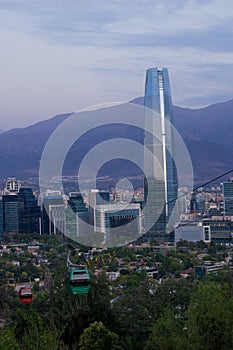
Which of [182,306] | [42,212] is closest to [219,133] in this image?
[42,212]

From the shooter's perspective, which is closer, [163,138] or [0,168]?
[163,138]

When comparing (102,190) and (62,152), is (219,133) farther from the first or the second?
(62,152)

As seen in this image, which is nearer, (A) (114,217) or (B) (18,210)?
(A) (114,217)

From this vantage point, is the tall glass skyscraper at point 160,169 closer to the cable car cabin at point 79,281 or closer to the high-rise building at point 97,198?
the high-rise building at point 97,198

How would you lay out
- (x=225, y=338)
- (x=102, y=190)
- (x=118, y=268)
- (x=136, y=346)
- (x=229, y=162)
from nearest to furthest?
(x=225, y=338)
(x=136, y=346)
(x=102, y=190)
(x=118, y=268)
(x=229, y=162)

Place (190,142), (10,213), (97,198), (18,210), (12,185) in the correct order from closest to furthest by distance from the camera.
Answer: (97,198)
(190,142)
(12,185)
(18,210)
(10,213)

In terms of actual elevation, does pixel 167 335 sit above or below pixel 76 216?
below

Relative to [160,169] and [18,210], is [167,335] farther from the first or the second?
[18,210]

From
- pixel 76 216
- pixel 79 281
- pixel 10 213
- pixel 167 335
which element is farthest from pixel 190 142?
pixel 79 281
